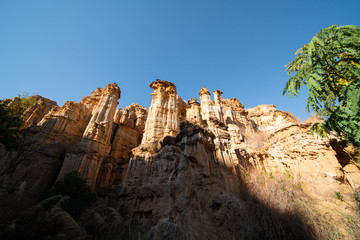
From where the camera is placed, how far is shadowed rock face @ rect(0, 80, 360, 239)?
5197mm

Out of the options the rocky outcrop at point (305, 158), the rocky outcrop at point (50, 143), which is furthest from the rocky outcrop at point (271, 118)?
the rocky outcrop at point (50, 143)

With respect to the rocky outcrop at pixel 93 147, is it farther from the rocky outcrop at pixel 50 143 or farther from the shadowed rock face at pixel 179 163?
the rocky outcrop at pixel 50 143

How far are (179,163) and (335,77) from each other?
564 cm

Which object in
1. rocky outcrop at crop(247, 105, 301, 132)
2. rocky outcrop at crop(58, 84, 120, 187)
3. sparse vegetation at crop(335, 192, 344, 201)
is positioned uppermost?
rocky outcrop at crop(247, 105, 301, 132)

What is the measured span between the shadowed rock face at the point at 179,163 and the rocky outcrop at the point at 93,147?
0.33 ft

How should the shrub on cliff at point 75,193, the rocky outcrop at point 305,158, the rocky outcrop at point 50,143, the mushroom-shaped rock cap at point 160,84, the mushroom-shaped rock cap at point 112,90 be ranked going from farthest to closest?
the mushroom-shaped rock cap at point 112,90 → the mushroom-shaped rock cap at point 160,84 → the rocky outcrop at point 50,143 → the shrub on cliff at point 75,193 → the rocky outcrop at point 305,158

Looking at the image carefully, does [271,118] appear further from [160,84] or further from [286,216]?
[286,216]

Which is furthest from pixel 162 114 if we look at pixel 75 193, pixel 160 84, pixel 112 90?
pixel 75 193

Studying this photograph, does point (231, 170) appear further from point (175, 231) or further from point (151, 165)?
point (151, 165)

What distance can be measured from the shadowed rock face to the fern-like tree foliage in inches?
146

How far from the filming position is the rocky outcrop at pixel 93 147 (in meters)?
16.4

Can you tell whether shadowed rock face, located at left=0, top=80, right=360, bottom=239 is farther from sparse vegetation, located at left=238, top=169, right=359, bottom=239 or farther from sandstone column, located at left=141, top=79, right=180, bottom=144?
sparse vegetation, located at left=238, top=169, right=359, bottom=239

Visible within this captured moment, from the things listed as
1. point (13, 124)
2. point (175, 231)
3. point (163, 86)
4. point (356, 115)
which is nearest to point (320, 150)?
point (356, 115)

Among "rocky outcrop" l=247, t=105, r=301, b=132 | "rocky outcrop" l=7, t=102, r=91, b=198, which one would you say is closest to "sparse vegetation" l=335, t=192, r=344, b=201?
"rocky outcrop" l=7, t=102, r=91, b=198
